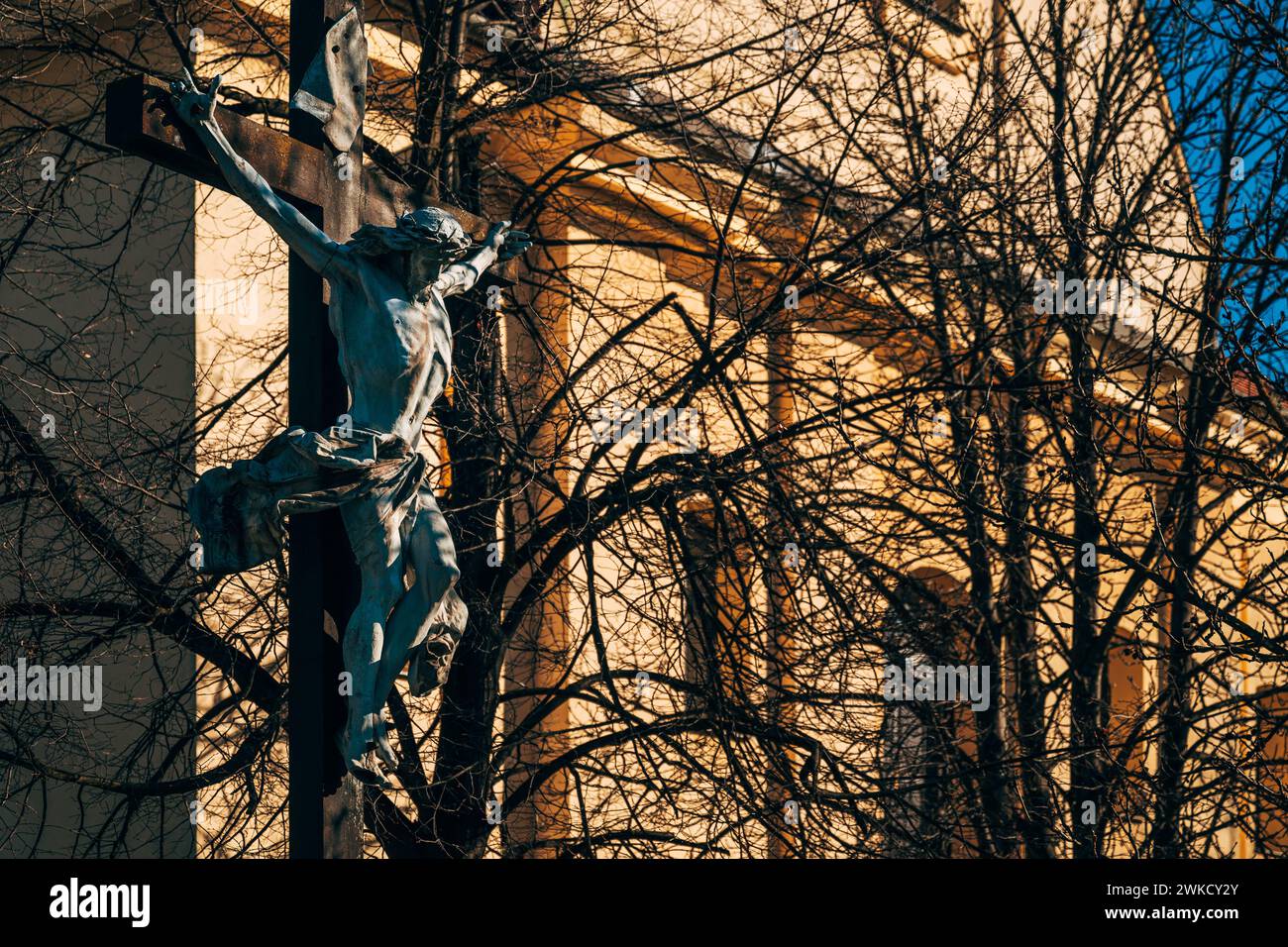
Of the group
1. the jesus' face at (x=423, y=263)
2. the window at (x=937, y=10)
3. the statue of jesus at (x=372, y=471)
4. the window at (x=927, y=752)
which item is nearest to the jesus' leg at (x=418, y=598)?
the statue of jesus at (x=372, y=471)

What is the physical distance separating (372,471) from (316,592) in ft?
1.26

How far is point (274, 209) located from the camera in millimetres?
4359

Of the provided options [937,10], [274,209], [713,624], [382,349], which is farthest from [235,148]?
[937,10]

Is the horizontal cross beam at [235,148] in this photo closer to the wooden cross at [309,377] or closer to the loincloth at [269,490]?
the wooden cross at [309,377]

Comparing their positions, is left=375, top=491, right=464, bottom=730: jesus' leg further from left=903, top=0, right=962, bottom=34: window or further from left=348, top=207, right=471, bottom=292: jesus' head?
left=903, top=0, right=962, bottom=34: window

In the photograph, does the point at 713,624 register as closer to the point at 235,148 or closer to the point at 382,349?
the point at 382,349

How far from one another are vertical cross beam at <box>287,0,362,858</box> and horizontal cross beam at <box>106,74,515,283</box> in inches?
2.8

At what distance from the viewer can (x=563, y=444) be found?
26.6 feet

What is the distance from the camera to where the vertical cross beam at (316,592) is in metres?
4.19

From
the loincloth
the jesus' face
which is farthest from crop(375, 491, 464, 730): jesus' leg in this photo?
the jesus' face
